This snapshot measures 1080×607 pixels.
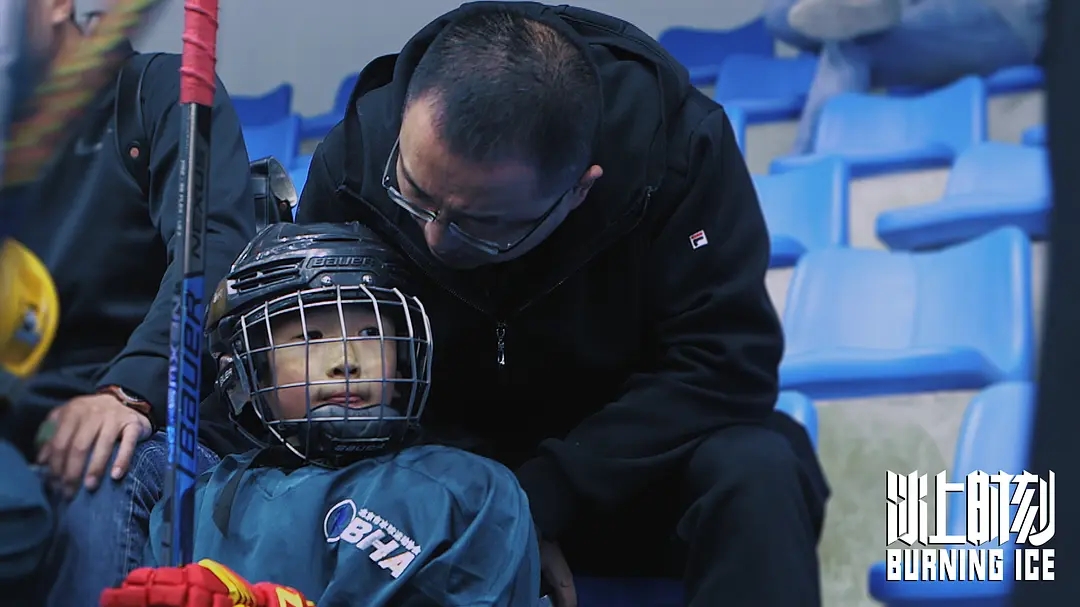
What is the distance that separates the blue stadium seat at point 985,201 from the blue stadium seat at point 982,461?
0.72ft

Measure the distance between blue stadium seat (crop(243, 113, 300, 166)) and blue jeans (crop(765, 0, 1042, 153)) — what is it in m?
0.74

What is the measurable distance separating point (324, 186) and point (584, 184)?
349 mm

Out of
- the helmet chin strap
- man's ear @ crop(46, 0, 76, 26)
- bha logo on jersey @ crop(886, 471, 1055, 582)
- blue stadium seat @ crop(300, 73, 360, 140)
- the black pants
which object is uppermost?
man's ear @ crop(46, 0, 76, 26)

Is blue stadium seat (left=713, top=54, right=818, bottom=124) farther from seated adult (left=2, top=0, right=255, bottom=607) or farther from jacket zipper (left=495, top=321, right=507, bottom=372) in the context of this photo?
seated adult (left=2, top=0, right=255, bottom=607)

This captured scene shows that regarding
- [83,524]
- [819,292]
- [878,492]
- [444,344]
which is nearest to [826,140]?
[819,292]

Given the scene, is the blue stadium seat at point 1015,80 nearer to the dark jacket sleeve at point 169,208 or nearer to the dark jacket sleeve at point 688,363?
the dark jacket sleeve at point 688,363

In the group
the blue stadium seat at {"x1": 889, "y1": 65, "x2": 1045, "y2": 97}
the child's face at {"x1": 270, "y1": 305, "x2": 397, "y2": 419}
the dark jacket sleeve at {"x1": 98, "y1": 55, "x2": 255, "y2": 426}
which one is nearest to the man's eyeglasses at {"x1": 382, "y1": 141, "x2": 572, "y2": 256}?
the child's face at {"x1": 270, "y1": 305, "x2": 397, "y2": 419}

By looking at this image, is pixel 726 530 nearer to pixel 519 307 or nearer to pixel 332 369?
pixel 519 307

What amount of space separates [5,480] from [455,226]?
24.3 inches

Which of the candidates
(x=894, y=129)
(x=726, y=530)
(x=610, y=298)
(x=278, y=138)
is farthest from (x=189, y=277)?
(x=894, y=129)

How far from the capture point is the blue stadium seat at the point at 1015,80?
67.1 inches

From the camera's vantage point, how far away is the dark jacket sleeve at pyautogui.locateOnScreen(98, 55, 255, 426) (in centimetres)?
150

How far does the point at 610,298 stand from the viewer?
1.52 metres

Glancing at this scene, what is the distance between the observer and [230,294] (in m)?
1.35
